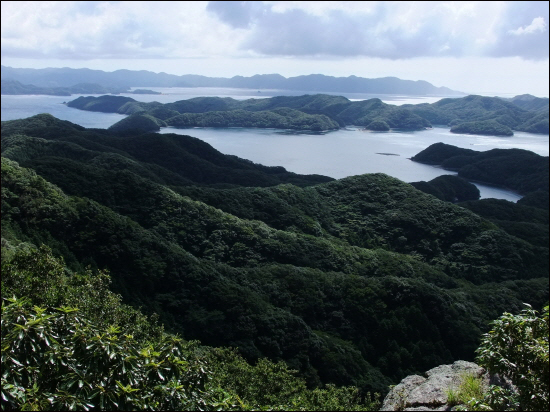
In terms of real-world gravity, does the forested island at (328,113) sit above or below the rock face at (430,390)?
above

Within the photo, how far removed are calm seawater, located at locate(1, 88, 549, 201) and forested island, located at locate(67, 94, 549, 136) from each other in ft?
11.9

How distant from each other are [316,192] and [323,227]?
6.60 meters

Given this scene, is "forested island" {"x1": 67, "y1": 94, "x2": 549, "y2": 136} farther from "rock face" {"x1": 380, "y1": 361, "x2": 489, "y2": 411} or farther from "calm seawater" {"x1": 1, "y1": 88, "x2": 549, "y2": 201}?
"rock face" {"x1": 380, "y1": 361, "x2": 489, "y2": 411}

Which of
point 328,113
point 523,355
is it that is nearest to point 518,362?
point 523,355

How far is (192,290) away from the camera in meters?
19.4

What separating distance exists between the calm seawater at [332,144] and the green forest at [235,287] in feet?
108

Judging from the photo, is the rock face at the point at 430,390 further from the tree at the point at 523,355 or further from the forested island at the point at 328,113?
the forested island at the point at 328,113

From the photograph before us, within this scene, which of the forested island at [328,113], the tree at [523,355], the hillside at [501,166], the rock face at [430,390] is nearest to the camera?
the tree at [523,355]

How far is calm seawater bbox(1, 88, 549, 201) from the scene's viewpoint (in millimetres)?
75825

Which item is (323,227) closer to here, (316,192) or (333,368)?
(316,192)

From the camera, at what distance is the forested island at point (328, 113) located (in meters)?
118

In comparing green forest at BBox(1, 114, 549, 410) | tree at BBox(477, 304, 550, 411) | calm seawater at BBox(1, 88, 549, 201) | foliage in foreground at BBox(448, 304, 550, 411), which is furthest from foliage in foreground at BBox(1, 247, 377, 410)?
calm seawater at BBox(1, 88, 549, 201)

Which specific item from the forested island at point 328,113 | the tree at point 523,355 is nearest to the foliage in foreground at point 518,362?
the tree at point 523,355

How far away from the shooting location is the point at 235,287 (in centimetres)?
1967
